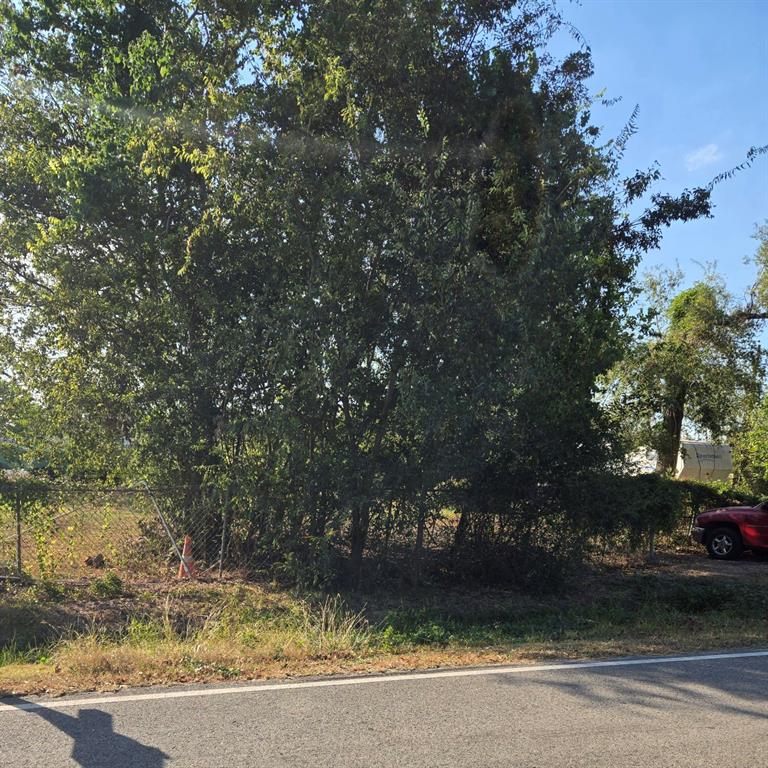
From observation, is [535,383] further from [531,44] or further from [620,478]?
[531,44]

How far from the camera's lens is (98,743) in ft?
14.8

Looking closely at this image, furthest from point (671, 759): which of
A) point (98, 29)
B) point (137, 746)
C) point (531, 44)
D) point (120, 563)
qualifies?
point (98, 29)

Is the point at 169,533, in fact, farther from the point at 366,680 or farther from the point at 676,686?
the point at 676,686

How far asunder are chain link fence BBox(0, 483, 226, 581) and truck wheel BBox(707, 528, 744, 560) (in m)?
11.0

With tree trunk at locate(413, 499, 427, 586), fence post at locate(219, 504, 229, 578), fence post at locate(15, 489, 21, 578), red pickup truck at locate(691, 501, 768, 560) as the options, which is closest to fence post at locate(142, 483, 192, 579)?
fence post at locate(219, 504, 229, 578)

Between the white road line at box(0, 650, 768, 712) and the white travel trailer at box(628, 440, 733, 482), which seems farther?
the white travel trailer at box(628, 440, 733, 482)

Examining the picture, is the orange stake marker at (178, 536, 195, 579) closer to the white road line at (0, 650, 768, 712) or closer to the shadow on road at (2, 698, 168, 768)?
the white road line at (0, 650, 768, 712)

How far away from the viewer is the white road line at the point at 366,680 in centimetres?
534

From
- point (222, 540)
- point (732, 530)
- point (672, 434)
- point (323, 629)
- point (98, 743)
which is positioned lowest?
point (98, 743)

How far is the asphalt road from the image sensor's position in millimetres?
4348

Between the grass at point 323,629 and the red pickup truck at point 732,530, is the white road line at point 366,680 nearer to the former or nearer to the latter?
the grass at point 323,629

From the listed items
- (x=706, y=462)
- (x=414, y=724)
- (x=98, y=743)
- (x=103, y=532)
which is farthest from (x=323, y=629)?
(x=706, y=462)

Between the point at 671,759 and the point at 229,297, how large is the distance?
758 cm

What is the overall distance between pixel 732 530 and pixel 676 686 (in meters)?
12.1
